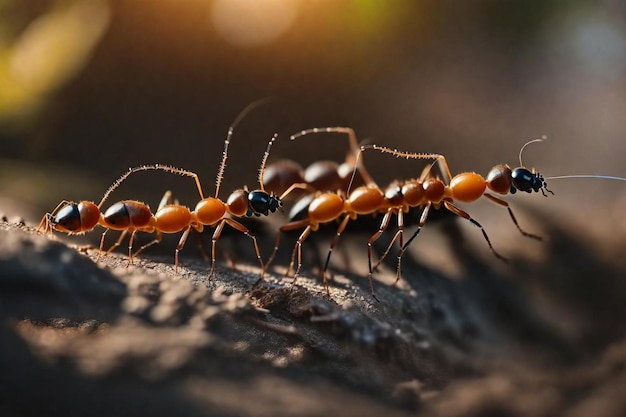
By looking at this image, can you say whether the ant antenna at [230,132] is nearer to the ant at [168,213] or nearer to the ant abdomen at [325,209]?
the ant at [168,213]

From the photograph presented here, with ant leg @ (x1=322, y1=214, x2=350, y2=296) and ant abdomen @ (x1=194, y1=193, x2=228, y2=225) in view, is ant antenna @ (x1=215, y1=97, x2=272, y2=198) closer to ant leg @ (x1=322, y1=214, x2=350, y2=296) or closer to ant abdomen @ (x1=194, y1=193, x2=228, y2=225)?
ant abdomen @ (x1=194, y1=193, x2=228, y2=225)

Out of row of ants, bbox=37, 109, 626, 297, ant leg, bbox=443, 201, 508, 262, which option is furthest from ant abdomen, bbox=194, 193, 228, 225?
ant leg, bbox=443, 201, 508, 262

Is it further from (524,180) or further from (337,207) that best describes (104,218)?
(524,180)

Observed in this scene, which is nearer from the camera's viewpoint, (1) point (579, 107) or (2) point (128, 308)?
(2) point (128, 308)

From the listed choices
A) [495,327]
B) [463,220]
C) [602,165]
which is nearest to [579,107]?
[602,165]

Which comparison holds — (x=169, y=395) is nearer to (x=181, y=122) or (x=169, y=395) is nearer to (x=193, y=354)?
(x=193, y=354)

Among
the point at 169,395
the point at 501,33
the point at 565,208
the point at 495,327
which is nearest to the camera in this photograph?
the point at 169,395

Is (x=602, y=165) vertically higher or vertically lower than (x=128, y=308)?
higher

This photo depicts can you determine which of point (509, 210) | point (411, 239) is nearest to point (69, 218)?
point (411, 239)

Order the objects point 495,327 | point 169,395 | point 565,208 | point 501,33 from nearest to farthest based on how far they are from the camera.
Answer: point 169,395 → point 495,327 → point 565,208 → point 501,33
